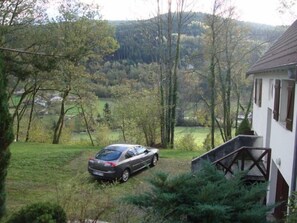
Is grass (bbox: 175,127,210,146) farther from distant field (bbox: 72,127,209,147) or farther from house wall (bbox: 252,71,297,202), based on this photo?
house wall (bbox: 252,71,297,202)

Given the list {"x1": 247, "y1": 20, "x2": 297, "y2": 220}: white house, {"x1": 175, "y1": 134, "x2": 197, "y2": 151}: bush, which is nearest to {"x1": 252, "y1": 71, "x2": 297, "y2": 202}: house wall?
{"x1": 247, "y1": 20, "x2": 297, "y2": 220}: white house

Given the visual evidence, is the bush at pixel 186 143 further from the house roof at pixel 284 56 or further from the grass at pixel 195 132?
the house roof at pixel 284 56

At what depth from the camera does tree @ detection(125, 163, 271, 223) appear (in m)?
7.29

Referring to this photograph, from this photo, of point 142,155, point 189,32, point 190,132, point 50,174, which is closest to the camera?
Answer: point 50,174

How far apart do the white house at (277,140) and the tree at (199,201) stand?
115 centimetres

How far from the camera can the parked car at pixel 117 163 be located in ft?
48.8

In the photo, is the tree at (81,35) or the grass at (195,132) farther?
the grass at (195,132)

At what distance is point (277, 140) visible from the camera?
1102 cm

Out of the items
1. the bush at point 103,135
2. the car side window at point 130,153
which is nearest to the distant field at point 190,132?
the bush at point 103,135

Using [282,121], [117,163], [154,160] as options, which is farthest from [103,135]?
[282,121]

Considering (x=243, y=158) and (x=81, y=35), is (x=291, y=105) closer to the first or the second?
(x=243, y=158)

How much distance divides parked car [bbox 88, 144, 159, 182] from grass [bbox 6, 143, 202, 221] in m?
0.41

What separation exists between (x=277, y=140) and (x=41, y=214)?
7831mm

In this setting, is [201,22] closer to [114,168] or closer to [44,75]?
[44,75]
